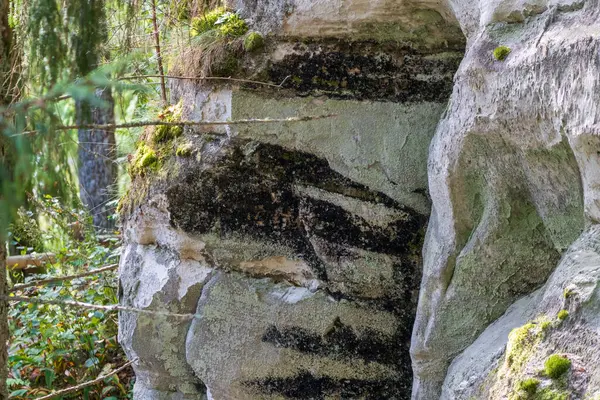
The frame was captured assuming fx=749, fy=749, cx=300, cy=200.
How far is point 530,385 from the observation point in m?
2.62

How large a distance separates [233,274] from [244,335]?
33cm

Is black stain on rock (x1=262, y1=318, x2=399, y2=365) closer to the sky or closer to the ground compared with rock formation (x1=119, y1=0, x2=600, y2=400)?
closer to the ground

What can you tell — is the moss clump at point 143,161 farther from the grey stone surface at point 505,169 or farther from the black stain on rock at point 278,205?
the grey stone surface at point 505,169

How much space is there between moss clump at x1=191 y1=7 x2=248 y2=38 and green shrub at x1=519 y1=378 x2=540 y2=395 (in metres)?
2.27

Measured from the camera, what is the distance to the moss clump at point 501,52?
2938 mm

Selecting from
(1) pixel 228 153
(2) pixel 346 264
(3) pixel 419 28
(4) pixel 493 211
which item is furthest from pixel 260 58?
(4) pixel 493 211

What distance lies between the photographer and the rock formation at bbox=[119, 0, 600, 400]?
348 cm

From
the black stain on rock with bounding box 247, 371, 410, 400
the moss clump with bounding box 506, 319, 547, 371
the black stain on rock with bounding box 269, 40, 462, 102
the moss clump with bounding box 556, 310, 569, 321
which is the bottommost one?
the black stain on rock with bounding box 247, 371, 410, 400

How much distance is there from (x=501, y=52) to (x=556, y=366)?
3.99ft

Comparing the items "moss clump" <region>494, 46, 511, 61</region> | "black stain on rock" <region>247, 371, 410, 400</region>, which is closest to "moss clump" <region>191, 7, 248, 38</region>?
"moss clump" <region>494, 46, 511, 61</region>

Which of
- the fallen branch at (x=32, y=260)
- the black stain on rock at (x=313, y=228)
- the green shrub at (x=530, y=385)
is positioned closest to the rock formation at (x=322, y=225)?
the black stain on rock at (x=313, y=228)

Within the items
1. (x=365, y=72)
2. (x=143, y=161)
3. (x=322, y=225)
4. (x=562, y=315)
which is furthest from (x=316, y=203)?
(x=562, y=315)

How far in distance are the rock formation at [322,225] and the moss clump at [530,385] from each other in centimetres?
77

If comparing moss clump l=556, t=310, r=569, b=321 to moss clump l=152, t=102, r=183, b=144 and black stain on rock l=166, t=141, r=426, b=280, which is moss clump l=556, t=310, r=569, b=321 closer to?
black stain on rock l=166, t=141, r=426, b=280
